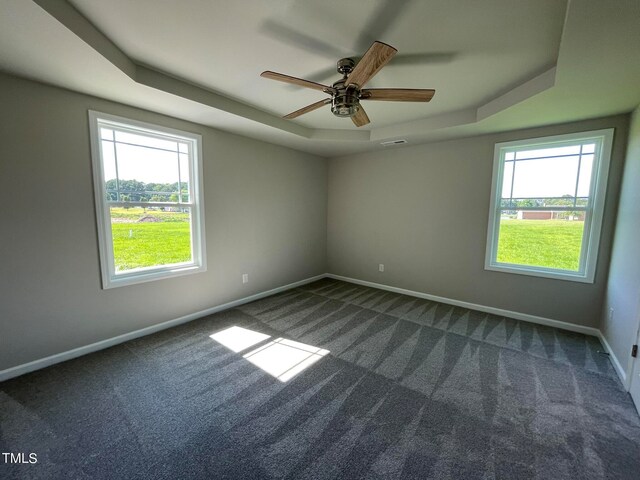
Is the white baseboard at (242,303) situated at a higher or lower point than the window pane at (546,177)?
lower

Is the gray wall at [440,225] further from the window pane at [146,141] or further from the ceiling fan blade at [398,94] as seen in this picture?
the window pane at [146,141]

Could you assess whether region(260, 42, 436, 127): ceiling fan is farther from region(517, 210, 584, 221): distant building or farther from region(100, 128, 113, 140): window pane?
region(517, 210, 584, 221): distant building

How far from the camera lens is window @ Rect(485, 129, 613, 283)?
2.82 metres

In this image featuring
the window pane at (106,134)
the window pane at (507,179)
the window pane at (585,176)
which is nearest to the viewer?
the window pane at (106,134)

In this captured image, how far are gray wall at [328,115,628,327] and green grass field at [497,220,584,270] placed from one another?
0.69 feet

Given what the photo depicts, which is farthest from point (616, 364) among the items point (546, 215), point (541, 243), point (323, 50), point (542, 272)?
point (323, 50)

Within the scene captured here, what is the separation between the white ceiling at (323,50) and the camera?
1.45m

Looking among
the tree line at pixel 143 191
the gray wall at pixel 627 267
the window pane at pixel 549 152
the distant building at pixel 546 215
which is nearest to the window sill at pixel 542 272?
the gray wall at pixel 627 267

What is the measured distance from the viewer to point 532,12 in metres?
1.48

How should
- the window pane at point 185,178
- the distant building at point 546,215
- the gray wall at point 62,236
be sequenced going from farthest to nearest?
the window pane at point 185,178 → the distant building at point 546,215 → the gray wall at point 62,236

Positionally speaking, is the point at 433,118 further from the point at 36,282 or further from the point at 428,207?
the point at 36,282

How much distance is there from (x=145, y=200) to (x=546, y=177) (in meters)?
4.74

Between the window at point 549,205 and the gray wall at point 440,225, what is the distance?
0.28ft

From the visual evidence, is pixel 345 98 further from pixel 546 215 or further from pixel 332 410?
pixel 546 215
